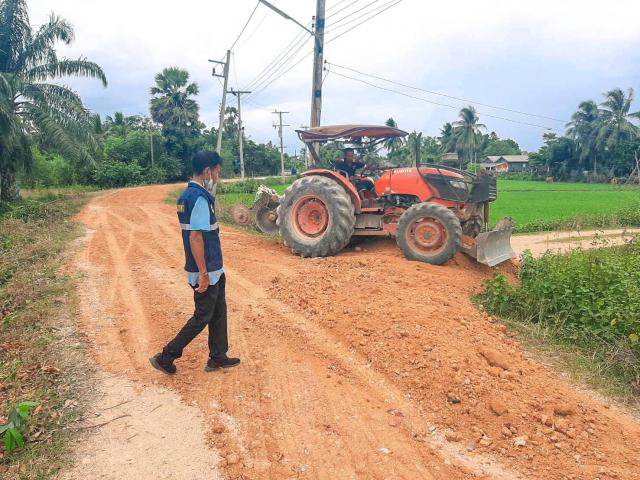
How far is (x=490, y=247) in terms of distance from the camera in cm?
775

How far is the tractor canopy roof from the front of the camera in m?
8.51

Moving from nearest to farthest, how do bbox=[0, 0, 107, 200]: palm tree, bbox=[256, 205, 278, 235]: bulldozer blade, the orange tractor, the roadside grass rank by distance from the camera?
the roadside grass, the orange tractor, bbox=[256, 205, 278, 235]: bulldozer blade, bbox=[0, 0, 107, 200]: palm tree

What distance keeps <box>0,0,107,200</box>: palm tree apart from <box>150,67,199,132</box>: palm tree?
82.5ft

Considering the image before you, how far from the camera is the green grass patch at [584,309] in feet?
14.4

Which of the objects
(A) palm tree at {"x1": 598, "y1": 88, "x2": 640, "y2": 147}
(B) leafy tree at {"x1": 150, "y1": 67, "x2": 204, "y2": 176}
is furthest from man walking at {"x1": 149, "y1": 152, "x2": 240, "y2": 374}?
(A) palm tree at {"x1": 598, "y1": 88, "x2": 640, "y2": 147}

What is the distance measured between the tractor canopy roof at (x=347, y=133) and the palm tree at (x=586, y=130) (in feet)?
176

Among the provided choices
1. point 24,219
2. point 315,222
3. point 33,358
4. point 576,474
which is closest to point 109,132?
point 24,219

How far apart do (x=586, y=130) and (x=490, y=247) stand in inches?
2215

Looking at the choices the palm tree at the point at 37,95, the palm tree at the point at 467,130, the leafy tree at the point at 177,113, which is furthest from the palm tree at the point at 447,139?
the palm tree at the point at 37,95

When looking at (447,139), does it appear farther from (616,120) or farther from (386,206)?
(386,206)

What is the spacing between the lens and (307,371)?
4.22 meters

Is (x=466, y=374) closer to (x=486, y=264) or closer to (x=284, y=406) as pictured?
(x=284, y=406)

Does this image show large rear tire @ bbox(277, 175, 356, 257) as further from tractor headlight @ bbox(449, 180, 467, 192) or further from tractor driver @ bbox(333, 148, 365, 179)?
tractor headlight @ bbox(449, 180, 467, 192)

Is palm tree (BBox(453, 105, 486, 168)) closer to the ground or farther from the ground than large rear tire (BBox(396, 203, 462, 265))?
farther from the ground
